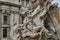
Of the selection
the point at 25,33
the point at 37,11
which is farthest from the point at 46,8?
the point at 25,33

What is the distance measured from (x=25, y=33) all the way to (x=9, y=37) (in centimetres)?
659

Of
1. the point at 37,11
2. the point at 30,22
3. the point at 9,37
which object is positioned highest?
the point at 37,11

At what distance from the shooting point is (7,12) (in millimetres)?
13242

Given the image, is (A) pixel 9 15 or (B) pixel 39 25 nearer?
(B) pixel 39 25

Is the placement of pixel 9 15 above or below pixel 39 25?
below

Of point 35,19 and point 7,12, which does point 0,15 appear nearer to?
Result: point 7,12

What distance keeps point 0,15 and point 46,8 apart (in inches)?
271

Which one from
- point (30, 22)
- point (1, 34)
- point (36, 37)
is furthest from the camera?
point (1, 34)

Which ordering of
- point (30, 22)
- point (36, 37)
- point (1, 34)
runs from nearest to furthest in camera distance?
point (36, 37), point (30, 22), point (1, 34)

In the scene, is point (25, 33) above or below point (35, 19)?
below

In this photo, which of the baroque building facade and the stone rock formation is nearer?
the stone rock formation

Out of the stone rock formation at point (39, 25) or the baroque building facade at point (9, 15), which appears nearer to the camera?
the stone rock formation at point (39, 25)

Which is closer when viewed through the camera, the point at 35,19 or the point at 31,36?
the point at 31,36

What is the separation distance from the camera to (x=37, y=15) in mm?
6766
